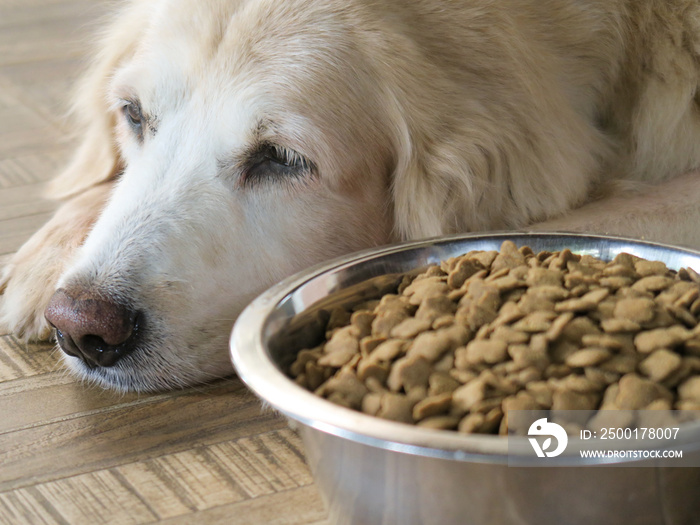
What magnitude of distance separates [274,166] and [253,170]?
0.04 metres

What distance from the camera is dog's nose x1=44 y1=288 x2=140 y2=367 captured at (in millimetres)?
1330

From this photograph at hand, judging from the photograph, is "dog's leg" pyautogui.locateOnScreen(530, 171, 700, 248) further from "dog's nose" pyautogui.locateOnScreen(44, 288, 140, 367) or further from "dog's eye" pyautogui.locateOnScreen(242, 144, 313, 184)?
"dog's nose" pyautogui.locateOnScreen(44, 288, 140, 367)

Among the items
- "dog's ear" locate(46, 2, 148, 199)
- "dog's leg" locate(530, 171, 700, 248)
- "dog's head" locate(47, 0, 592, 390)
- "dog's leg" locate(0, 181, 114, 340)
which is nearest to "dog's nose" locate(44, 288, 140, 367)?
"dog's head" locate(47, 0, 592, 390)

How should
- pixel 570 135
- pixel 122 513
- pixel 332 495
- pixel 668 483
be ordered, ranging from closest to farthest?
pixel 668 483 → pixel 332 495 → pixel 122 513 → pixel 570 135

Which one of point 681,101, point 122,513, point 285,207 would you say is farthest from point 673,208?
point 122,513

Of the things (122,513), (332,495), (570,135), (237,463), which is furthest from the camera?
(570,135)

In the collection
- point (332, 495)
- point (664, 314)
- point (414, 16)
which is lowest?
point (332, 495)

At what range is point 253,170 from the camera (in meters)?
1.49

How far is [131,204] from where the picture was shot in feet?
4.91

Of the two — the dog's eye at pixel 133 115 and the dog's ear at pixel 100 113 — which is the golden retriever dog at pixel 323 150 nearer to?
the dog's eye at pixel 133 115

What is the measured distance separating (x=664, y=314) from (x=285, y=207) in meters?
0.71

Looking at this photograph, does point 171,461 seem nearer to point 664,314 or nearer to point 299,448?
point 299,448

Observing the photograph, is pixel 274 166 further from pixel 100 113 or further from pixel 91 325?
pixel 100 113

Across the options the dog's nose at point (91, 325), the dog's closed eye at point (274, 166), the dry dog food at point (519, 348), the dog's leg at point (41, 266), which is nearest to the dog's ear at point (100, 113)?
Result: the dog's leg at point (41, 266)
